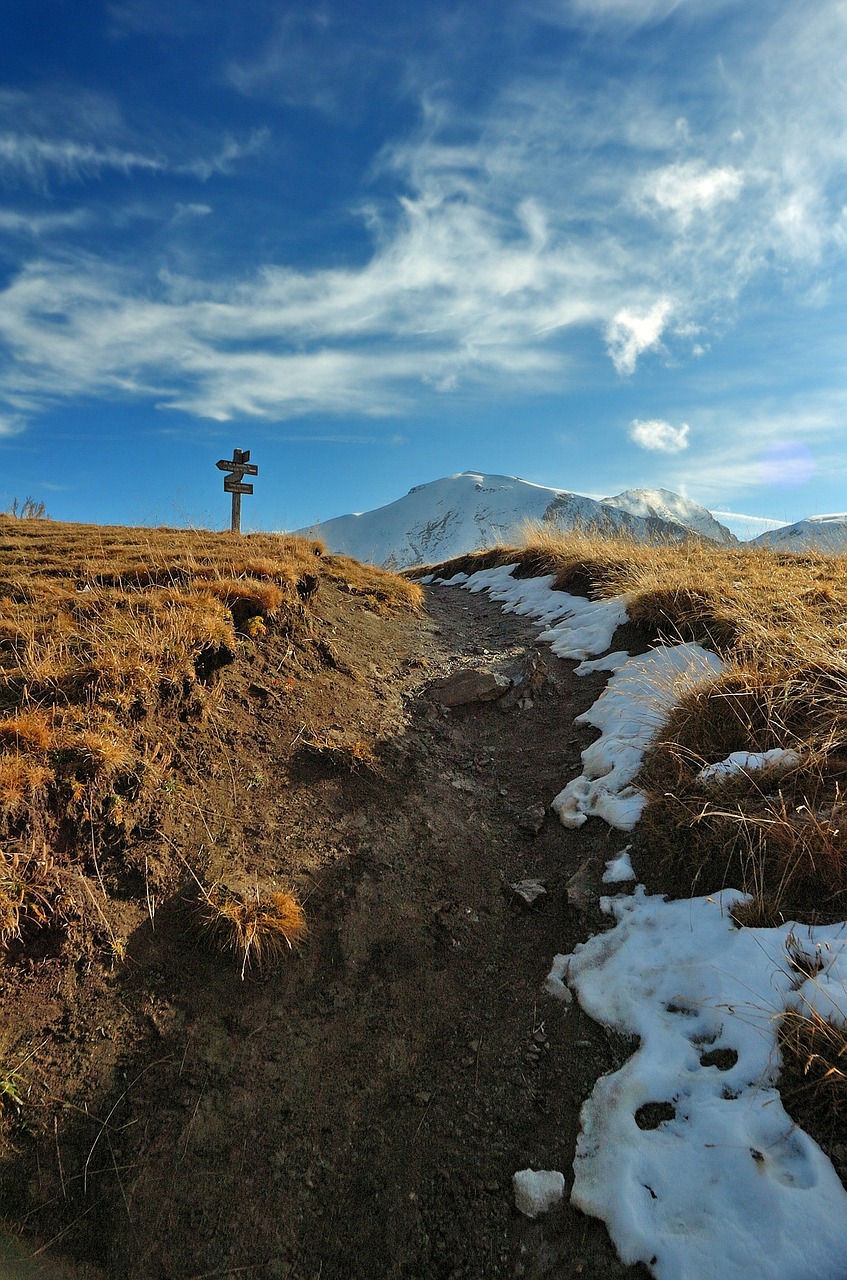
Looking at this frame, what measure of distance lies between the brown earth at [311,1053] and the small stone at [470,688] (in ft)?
7.05

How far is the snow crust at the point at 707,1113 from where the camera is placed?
7.21 ft

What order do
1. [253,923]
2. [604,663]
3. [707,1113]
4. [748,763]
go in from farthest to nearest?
[604,663] → [748,763] → [253,923] → [707,1113]

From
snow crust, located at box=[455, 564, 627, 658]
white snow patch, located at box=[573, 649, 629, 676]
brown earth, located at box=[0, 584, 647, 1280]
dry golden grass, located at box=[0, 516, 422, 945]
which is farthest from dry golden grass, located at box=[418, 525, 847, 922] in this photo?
dry golden grass, located at box=[0, 516, 422, 945]

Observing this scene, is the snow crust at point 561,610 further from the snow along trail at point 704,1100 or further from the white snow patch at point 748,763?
the snow along trail at point 704,1100

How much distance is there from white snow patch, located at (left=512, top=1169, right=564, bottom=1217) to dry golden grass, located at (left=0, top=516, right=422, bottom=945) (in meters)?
3.11

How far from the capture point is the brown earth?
2.69 metres

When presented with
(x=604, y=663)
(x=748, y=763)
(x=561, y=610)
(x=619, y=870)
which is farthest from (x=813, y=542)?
(x=619, y=870)

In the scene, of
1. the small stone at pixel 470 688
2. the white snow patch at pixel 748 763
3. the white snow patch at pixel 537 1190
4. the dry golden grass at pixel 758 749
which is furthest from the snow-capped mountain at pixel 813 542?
the white snow patch at pixel 537 1190

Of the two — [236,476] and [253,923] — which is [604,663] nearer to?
[253,923]

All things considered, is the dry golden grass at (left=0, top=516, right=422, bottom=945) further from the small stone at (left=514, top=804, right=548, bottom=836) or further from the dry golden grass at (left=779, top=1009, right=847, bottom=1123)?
the dry golden grass at (left=779, top=1009, right=847, bottom=1123)

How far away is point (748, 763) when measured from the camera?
14.0 feet

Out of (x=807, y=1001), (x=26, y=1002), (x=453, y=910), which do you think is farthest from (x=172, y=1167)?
(x=807, y=1001)

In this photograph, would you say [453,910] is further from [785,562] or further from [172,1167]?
[785,562]

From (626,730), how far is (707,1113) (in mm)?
3576
